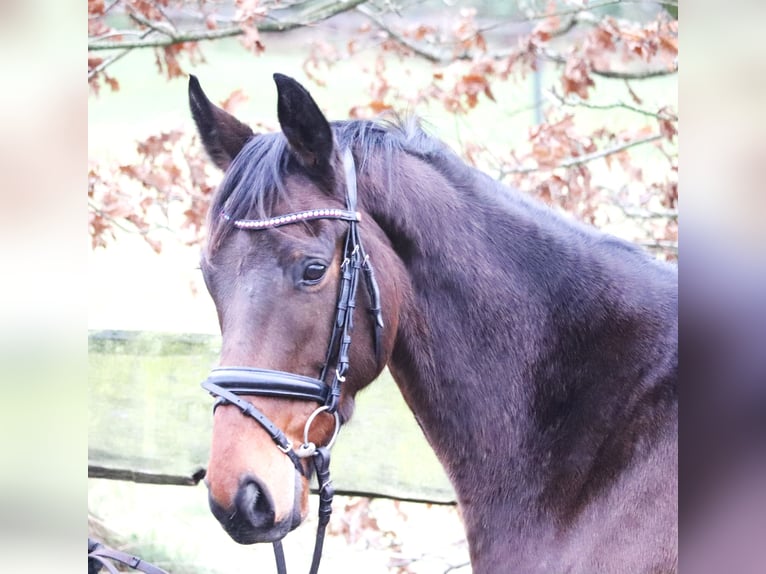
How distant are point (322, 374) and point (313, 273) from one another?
0.18 m

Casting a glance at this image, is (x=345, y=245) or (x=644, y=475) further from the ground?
(x=345, y=245)

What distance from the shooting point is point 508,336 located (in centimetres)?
152

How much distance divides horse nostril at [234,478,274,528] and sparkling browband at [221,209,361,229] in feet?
1.43

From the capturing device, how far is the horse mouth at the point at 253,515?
1.28m

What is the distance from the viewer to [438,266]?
4.94ft

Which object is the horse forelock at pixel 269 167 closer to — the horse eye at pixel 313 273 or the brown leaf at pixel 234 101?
the horse eye at pixel 313 273

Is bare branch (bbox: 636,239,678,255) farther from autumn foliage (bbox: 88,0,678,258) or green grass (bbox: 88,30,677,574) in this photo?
green grass (bbox: 88,30,677,574)

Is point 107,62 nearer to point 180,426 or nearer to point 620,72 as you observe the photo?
point 180,426

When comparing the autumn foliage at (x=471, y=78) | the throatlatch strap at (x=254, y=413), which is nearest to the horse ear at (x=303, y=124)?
the throatlatch strap at (x=254, y=413)
